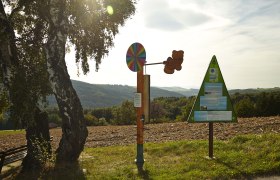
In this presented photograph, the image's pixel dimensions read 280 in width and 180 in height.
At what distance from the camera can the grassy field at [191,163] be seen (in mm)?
9344

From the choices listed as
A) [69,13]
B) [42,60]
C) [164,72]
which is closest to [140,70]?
[164,72]

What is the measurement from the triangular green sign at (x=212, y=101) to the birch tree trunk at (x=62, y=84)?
12.7 feet

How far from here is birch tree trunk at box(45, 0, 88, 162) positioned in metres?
11.9

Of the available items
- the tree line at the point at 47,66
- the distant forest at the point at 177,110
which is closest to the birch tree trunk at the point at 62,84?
the tree line at the point at 47,66

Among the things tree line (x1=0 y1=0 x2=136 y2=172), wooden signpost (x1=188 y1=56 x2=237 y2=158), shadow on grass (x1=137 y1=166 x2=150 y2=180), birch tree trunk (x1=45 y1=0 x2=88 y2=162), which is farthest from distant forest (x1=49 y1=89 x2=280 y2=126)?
shadow on grass (x1=137 y1=166 x2=150 y2=180)

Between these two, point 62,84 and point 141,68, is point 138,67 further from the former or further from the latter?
→ point 62,84

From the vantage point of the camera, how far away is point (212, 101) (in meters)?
11.5

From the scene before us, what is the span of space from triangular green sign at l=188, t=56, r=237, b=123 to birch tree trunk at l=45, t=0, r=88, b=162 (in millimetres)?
3877

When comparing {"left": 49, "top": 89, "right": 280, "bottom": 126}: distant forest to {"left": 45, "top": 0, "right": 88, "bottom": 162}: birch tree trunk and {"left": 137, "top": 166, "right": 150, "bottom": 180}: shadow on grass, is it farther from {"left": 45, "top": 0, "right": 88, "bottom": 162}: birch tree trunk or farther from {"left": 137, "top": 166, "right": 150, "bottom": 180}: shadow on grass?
{"left": 137, "top": 166, "right": 150, "bottom": 180}: shadow on grass

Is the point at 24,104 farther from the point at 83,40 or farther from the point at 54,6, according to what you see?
the point at 83,40

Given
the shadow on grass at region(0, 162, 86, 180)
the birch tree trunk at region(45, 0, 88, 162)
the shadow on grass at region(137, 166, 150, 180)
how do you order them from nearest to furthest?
the shadow on grass at region(137, 166, 150, 180) → the shadow on grass at region(0, 162, 86, 180) → the birch tree trunk at region(45, 0, 88, 162)

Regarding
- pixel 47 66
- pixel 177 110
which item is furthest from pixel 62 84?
pixel 177 110

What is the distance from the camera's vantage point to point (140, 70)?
36.4ft

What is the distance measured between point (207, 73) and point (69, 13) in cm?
520
